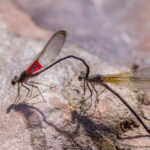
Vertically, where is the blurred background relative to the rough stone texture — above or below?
above

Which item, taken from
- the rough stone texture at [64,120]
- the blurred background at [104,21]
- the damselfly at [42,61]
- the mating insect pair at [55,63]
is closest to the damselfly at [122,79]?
the mating insect pair at [55,63]

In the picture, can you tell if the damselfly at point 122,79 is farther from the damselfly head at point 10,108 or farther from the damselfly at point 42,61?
the damselfly head at point 10,108

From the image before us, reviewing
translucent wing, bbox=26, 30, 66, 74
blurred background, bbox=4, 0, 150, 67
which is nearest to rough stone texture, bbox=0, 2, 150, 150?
translucent wing, bbox=26, 30, 66, 74

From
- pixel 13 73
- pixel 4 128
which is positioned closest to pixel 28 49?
pixel 13 73

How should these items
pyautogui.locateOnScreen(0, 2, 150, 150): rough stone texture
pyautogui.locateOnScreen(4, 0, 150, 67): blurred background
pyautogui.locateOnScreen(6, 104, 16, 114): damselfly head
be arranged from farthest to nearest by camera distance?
pyautogui.locateOnScreen(4, 0, 150, 67): blurred background < pyautogui.locateOnScreen(6, 104, 16, 114): damselfly head < pyautogui.locateOnScreen(0, 2, 150, 150): rough stone texture

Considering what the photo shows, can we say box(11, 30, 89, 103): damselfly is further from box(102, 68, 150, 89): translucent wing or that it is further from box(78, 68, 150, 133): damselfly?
box(102, 68, 150, 89): translucent wing

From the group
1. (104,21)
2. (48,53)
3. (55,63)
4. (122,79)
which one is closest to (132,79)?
(122,79)

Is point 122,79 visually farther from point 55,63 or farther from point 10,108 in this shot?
point 10,108
